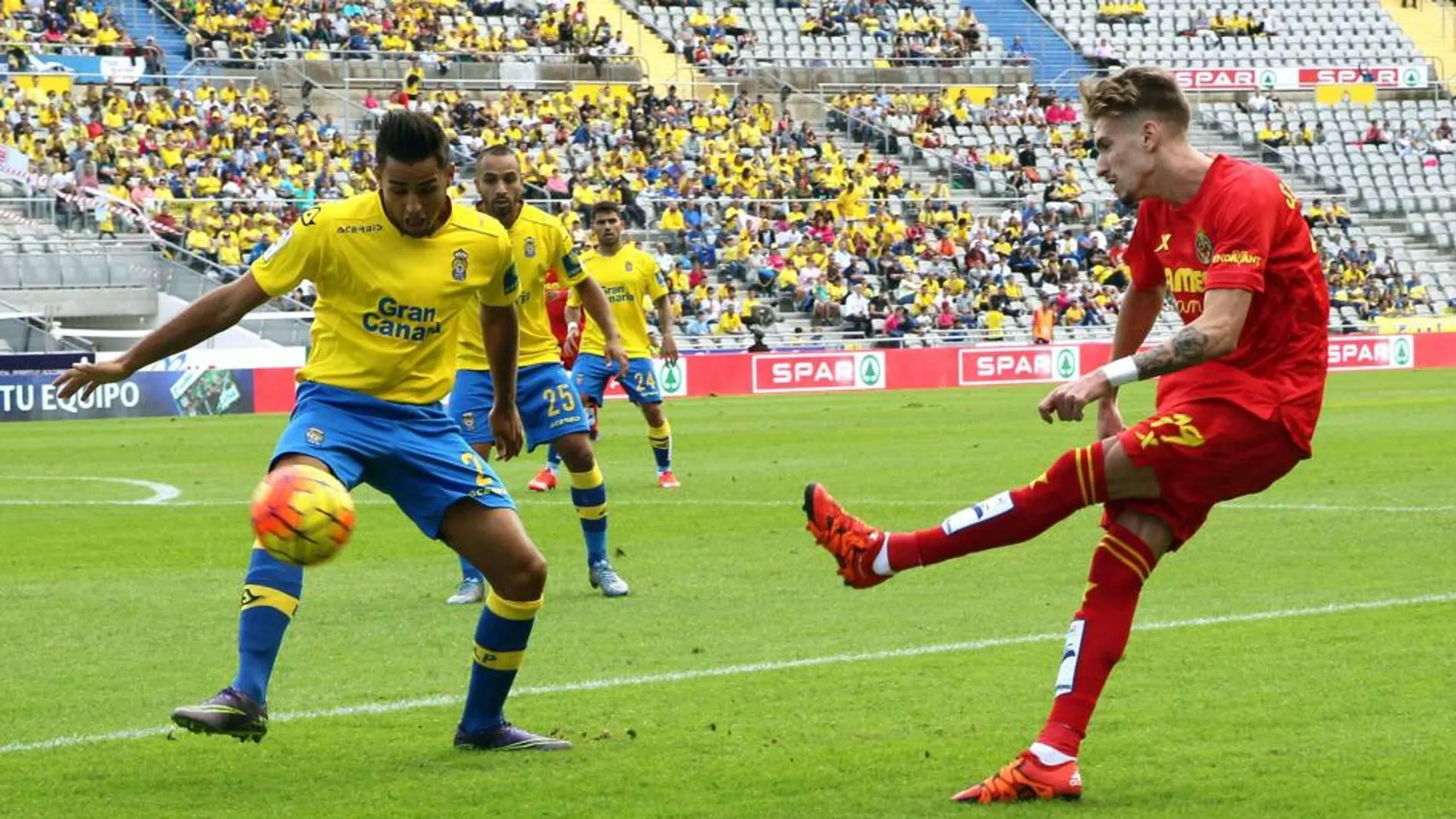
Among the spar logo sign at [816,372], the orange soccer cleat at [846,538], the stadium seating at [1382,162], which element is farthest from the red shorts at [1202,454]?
the stadium seating at [1382,162]

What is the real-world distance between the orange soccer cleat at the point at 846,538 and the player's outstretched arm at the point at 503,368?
62.9 inches

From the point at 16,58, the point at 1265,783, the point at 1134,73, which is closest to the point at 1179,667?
the point at 1265,783

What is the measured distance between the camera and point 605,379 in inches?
750

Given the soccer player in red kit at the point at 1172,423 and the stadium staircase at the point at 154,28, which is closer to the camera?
the soccer player in red kit at the point at 1172,423

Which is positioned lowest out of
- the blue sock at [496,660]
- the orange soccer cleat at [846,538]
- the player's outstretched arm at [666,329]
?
the player's outstretched arm at [666,329]

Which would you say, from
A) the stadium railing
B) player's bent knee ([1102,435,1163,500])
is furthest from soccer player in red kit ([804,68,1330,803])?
the stadium railing

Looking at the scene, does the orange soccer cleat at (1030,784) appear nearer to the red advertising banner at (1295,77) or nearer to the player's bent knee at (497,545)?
the player's bent knee at (497,545)

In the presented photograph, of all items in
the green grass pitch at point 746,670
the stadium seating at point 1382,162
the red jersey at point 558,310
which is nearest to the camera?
the green grass pitch at point 746,670

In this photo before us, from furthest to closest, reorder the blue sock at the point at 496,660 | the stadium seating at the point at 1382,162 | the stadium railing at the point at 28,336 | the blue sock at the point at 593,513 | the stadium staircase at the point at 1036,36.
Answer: the stadium staircase at the point at 1036,36 < the stadium seating at the point at 1382,162 < the stadium railing at the point at 28,336 < the blue sock at the point at 593,513 < the blue sock at the point at 496,660

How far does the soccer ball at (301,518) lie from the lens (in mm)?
6621

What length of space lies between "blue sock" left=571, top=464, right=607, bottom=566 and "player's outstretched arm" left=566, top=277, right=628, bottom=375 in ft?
2.86

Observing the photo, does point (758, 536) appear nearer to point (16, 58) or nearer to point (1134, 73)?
point (1134, 73)

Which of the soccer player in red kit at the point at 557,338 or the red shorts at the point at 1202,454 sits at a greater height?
the red shorts at the point at 1202,454

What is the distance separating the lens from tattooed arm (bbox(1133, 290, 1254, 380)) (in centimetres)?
585
